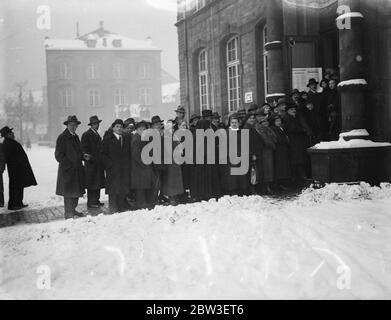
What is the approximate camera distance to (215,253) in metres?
4.90

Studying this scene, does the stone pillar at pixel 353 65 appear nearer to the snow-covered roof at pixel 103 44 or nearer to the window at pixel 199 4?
the window at pixel 199 4

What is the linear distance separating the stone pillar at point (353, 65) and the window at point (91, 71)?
42.8 m

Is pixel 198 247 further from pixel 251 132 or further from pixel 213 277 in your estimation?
pixel 251 132

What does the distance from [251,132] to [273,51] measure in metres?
3.43

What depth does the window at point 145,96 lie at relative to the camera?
49.8 meters

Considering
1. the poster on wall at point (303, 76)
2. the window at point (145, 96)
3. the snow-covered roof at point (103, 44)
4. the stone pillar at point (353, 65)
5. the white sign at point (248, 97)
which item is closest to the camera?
the stone pillar at point (353, 65)

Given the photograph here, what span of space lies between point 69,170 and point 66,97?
43.5 m

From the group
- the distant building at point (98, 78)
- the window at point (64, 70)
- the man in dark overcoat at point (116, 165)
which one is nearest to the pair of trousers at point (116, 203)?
the man in dark overcoat at point (116, 165)

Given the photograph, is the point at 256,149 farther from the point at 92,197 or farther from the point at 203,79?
the point at 203,79

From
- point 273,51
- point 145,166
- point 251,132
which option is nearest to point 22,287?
point 145,166

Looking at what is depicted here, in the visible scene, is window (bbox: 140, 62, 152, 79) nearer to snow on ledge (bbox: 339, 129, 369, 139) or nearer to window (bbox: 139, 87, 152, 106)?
window (bbox: 139, 87, 152, 106)

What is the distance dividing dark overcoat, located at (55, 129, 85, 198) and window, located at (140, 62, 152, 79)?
42.7 meters

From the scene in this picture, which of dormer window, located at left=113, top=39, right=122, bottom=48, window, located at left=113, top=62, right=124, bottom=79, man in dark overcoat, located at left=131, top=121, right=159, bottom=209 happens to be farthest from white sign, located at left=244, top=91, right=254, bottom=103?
dormer window, located at left=113, top=39, right=122, bottom=48
